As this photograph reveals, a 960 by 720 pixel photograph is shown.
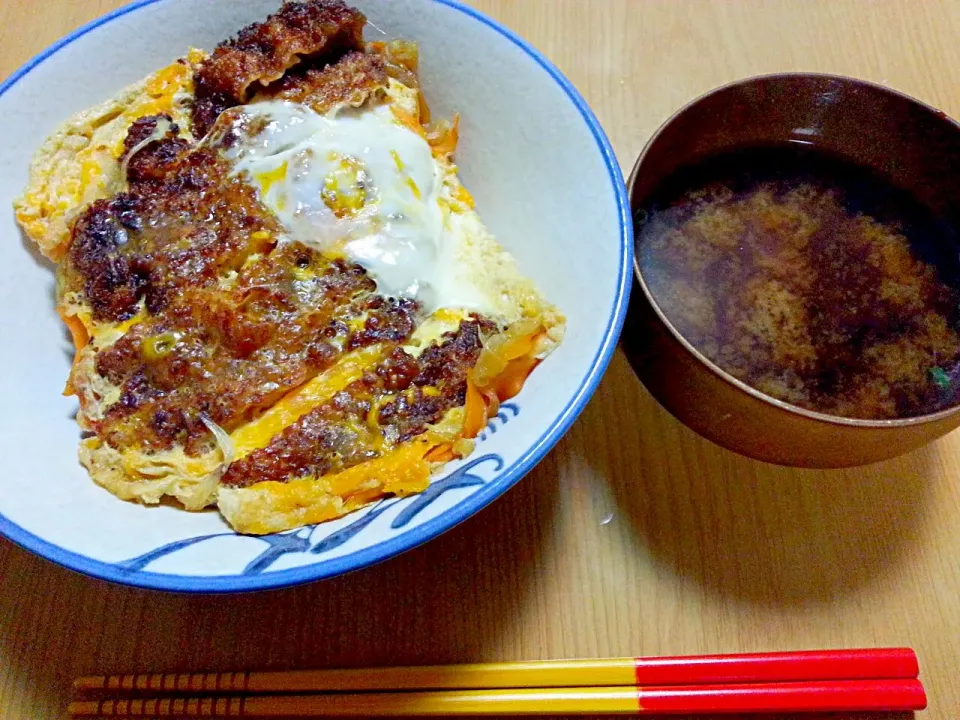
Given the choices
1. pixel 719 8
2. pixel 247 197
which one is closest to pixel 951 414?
pixel 247 197

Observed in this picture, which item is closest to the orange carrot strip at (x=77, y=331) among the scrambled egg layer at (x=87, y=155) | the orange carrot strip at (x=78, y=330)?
the orange carrot strip at (x=78, y=330)

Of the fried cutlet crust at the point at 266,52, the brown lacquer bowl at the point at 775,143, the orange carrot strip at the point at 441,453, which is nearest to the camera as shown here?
the brown lacquer bowl at the point at 775,143

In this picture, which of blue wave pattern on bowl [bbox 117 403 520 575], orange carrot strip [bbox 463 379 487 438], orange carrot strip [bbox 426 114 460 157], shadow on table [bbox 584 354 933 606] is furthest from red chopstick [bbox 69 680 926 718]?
orange carrot strip [bbox 426 114 460 157]

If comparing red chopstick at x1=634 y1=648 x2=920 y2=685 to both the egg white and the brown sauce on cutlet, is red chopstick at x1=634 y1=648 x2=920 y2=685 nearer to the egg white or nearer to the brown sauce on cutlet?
the brown sauce on cutlet

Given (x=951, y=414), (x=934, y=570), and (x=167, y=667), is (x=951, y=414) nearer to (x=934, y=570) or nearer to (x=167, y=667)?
(x=934, y=570)

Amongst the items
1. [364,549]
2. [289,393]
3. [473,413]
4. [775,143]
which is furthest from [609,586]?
[775,143]

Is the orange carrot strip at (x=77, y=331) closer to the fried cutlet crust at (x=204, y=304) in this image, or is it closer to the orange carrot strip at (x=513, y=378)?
the fried cutlet crust at (x=204, y=304)
